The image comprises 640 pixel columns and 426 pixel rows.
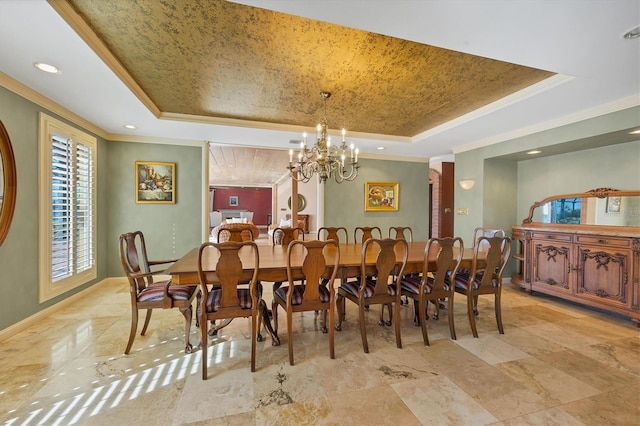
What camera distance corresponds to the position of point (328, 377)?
1930 millimetres

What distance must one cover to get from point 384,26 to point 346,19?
24 cm

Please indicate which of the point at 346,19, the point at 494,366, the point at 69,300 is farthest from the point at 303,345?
the point at 69,300

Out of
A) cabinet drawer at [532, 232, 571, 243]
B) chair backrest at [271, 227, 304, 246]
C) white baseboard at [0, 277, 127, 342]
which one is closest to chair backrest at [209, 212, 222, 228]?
white baseboard at [0, 277, 127, 342]

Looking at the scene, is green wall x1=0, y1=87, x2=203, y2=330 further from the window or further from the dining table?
the dining table

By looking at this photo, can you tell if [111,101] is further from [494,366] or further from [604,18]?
[494,366]

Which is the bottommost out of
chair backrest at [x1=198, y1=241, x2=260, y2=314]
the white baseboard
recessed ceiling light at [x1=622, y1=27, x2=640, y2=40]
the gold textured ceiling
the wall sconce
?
the white baseboard

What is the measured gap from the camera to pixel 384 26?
1.62m

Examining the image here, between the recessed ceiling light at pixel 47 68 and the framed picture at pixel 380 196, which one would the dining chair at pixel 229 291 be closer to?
the recessed ceiling light at pixel 47 68

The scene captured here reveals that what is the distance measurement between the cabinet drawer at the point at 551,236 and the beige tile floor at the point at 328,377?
1032 mm

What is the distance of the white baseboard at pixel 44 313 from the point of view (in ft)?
7.97

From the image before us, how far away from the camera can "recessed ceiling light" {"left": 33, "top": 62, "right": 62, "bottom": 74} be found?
7.00 ft

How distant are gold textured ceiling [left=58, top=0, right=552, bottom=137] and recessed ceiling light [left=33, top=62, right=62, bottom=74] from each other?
1.49 feet

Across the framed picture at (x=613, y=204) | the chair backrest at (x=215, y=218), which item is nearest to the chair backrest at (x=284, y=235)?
the framed picture at (x=613, y=204)

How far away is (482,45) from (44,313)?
15.6 feet
